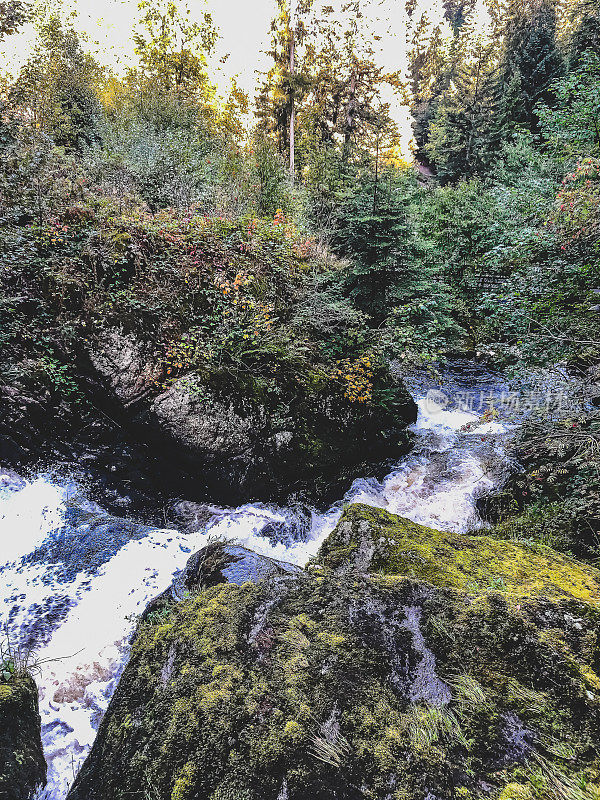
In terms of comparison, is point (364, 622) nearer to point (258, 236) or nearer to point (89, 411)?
point (89, 411)

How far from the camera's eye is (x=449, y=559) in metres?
3.35

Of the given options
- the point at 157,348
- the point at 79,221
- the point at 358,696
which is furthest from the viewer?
the point at 79,221

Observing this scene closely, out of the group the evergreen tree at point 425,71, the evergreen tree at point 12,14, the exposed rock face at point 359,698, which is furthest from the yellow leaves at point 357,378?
the evergreen tree at point 425,71

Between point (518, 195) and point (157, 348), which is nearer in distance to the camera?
point (157, 348)

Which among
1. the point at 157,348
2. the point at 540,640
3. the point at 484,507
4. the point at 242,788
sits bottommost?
the point at 484,507

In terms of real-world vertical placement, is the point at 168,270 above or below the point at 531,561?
above

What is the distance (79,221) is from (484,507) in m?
8.30

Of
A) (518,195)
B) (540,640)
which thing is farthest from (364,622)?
(518,195)

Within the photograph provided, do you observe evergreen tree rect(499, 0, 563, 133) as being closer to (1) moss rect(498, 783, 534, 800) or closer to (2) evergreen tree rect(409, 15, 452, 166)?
(2) evergreen tree rect(409, 15, 452, 166)

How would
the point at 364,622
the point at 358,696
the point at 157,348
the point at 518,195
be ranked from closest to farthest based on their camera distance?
the point at 358,696 → the point at 364,622 → the point at 157,348 → the point at 518,195

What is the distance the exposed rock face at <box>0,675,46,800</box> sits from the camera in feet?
7.23

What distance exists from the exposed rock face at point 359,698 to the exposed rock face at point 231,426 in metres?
3.16

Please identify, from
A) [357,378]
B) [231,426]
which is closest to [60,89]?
[231,426]

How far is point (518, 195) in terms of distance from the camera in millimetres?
8305
